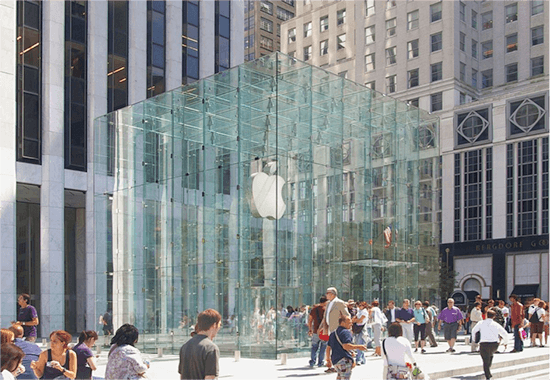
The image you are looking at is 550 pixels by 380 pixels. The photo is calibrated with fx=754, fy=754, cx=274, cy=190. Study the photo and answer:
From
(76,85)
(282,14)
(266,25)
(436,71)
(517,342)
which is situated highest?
(282,14)

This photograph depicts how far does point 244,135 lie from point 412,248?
8.56 metres

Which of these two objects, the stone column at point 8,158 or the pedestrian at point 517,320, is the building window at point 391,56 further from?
the pedestrian at point 517,320

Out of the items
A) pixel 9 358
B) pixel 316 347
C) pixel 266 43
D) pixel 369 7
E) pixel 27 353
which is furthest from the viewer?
pixel 266 43

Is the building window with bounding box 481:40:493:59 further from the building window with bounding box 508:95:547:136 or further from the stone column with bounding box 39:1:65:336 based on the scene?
the stone column with bounding box 39:1:65:336

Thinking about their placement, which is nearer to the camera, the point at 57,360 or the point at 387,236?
the point at 57,360

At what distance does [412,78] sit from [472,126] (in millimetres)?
9173

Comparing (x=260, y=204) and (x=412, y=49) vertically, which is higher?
(x=412, y=49)

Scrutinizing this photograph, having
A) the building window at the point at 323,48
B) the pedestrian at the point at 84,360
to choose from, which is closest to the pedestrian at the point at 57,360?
the pedestrian at the point at 84,360

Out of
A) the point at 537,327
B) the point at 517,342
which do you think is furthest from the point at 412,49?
the point at 517,342

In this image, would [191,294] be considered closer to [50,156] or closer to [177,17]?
[50,156]

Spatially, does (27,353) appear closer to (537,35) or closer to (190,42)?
(190,42)

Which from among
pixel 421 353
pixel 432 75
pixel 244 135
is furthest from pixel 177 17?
pixel 432 75

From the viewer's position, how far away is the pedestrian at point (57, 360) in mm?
8547

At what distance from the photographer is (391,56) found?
248ft
